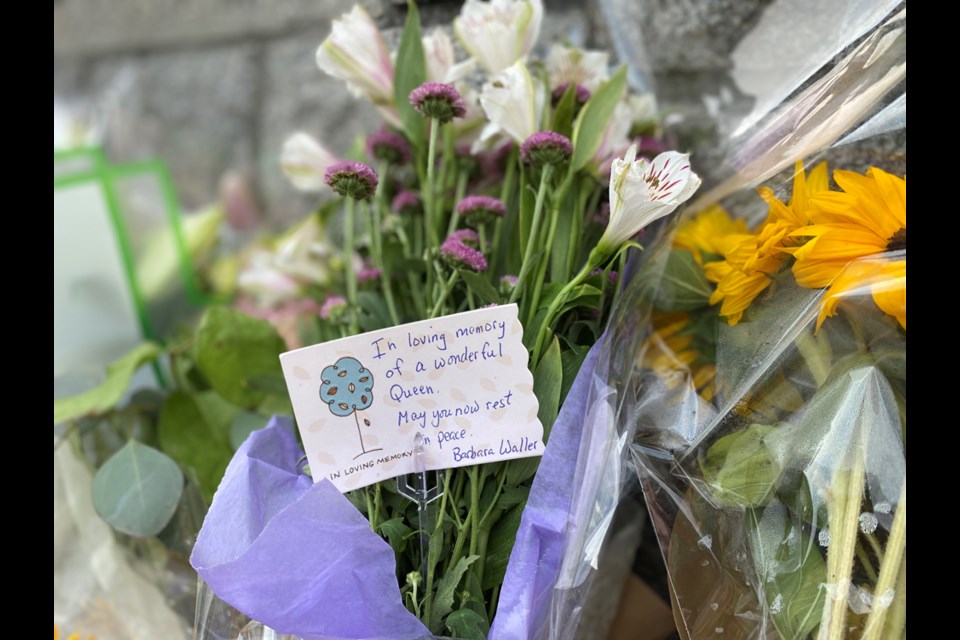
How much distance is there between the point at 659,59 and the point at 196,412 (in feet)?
2.11

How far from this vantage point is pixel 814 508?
0.47 m

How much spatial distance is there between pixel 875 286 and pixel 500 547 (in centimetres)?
31

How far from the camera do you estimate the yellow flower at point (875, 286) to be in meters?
0.44

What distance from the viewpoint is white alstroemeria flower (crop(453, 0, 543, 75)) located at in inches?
24.6

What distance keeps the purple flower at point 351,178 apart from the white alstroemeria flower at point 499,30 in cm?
19

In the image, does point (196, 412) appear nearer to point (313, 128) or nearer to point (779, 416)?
point (779, 416)

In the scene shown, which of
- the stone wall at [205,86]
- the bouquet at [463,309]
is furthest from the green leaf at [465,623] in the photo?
the stone wall at [205,86]

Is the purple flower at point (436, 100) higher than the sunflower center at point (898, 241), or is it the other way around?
the purple flower at point (436, 100)

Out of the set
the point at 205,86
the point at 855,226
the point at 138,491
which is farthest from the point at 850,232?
the point at 205,86

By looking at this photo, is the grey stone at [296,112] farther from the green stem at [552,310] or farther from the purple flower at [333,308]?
the green stem at [552,310]

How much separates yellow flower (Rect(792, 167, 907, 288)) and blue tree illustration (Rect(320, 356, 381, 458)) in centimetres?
31

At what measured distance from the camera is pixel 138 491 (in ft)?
2.12

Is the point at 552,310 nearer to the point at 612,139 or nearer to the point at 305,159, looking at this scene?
the point at 612,139
